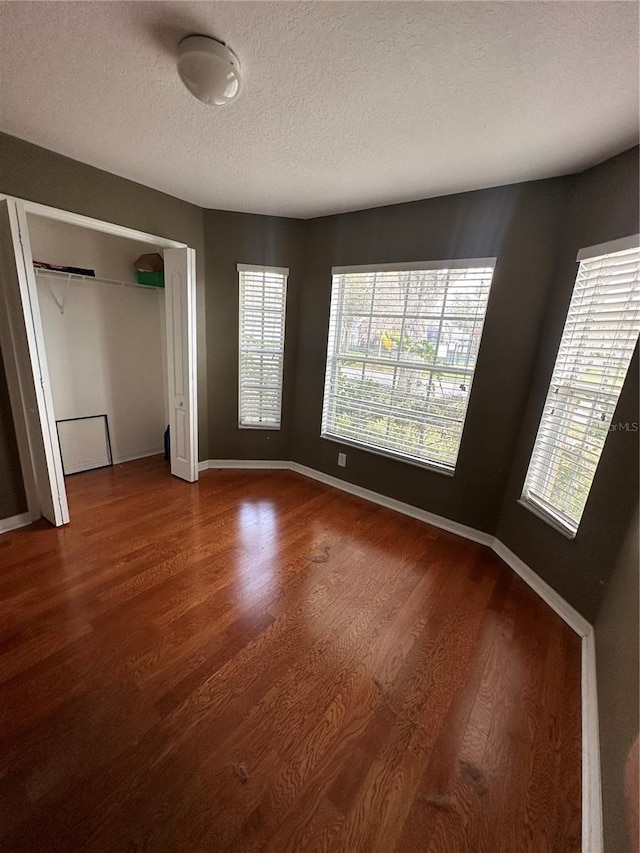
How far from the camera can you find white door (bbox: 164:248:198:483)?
2.81 m

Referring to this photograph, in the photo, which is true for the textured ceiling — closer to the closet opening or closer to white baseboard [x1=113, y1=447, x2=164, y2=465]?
the closet opening

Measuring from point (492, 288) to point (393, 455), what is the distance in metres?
1.51

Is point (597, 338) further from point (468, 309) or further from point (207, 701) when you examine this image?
point (207, 701)

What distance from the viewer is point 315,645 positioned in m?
1.62

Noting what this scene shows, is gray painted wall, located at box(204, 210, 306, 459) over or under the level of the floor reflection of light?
over

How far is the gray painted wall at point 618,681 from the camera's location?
98 centimetres

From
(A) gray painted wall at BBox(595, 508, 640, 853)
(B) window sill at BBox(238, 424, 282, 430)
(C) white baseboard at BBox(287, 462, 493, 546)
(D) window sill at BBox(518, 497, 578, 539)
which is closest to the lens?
(A) gray painted wall at BBox(595, 508, 640, 853)

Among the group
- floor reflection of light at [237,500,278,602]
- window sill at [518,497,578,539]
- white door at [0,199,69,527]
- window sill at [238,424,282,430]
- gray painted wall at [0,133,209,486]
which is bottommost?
floor reflection of light at [237,500,278,602]

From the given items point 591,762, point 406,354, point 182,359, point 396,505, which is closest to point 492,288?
point 406,354

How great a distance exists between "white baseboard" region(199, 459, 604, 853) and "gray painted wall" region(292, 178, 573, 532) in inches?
3.6

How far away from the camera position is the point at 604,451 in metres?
1.72

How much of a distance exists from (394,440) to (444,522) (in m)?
0.82

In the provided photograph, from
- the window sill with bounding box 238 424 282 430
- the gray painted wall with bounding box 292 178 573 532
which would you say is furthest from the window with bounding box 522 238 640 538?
the window sill with bounding box 238 424 282 430

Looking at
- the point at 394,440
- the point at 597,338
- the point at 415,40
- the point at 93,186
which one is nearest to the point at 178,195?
the point at 93,186
